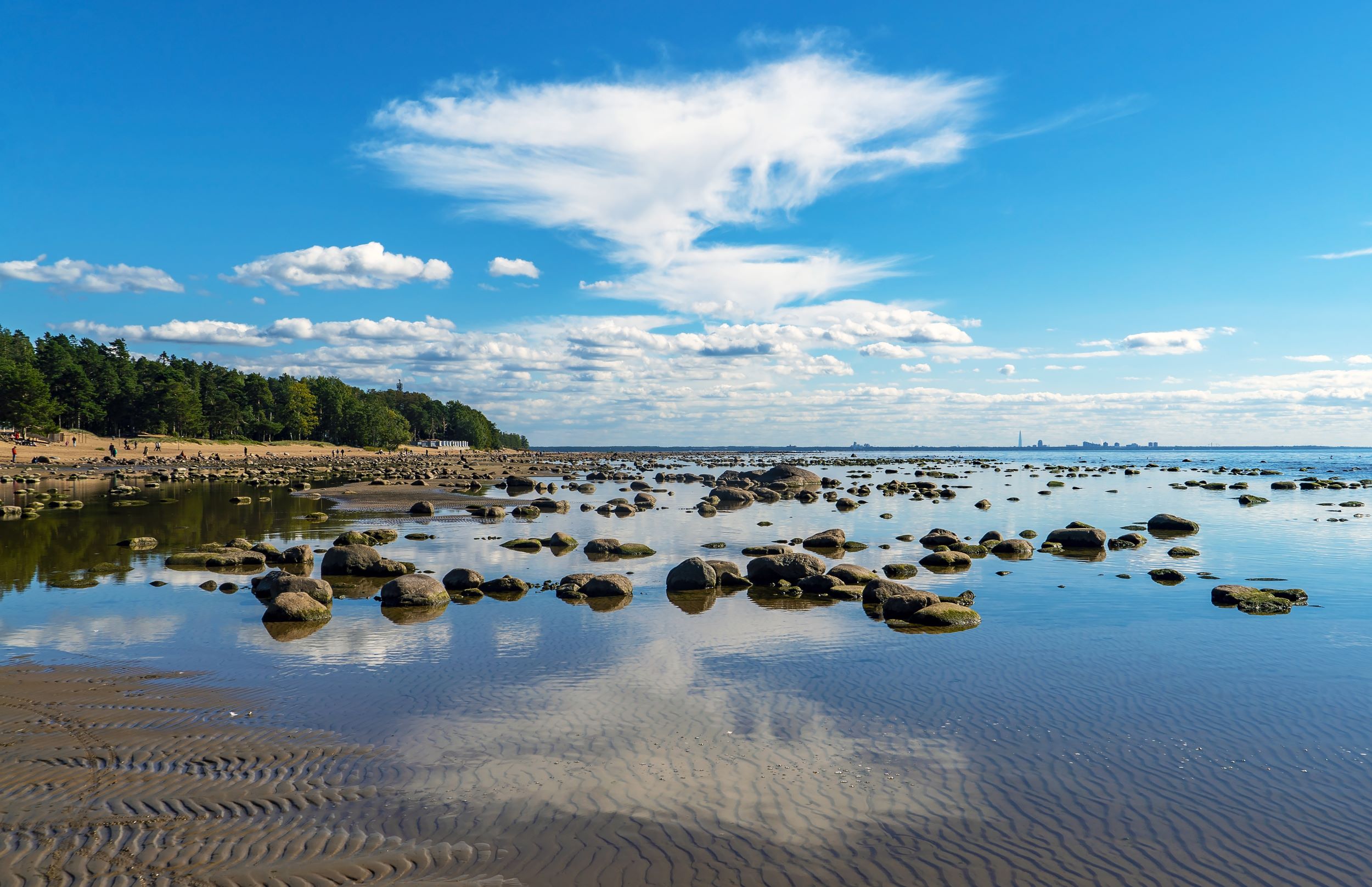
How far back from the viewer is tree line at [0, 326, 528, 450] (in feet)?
372

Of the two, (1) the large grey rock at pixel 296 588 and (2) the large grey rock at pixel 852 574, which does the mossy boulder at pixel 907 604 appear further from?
(1) the large grey rock at pixel 296 588

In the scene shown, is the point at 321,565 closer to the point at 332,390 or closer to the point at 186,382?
the point at 186,382

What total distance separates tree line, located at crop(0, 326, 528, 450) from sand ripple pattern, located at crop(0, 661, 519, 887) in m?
126

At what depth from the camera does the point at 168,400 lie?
438 ft

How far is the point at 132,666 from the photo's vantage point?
13711mm

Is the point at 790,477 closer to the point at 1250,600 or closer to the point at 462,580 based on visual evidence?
the point at 1250,600

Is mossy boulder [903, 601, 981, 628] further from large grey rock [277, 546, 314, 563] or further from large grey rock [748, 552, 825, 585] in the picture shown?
large grey rock [277, 546, 314, 563]

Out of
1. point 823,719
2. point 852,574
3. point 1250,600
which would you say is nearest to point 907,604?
point 852,574

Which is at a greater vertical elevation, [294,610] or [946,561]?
[946,561]

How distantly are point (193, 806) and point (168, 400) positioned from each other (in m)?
149

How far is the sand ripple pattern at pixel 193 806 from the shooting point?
23.6 ft

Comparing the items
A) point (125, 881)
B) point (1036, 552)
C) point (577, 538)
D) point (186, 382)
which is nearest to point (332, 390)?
point (186, 382)

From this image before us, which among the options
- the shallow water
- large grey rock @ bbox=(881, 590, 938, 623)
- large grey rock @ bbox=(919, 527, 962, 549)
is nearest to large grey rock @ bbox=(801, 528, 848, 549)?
large grey rock @ bbox=(919, 527, 962, 549)

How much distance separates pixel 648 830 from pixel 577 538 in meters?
25.7
